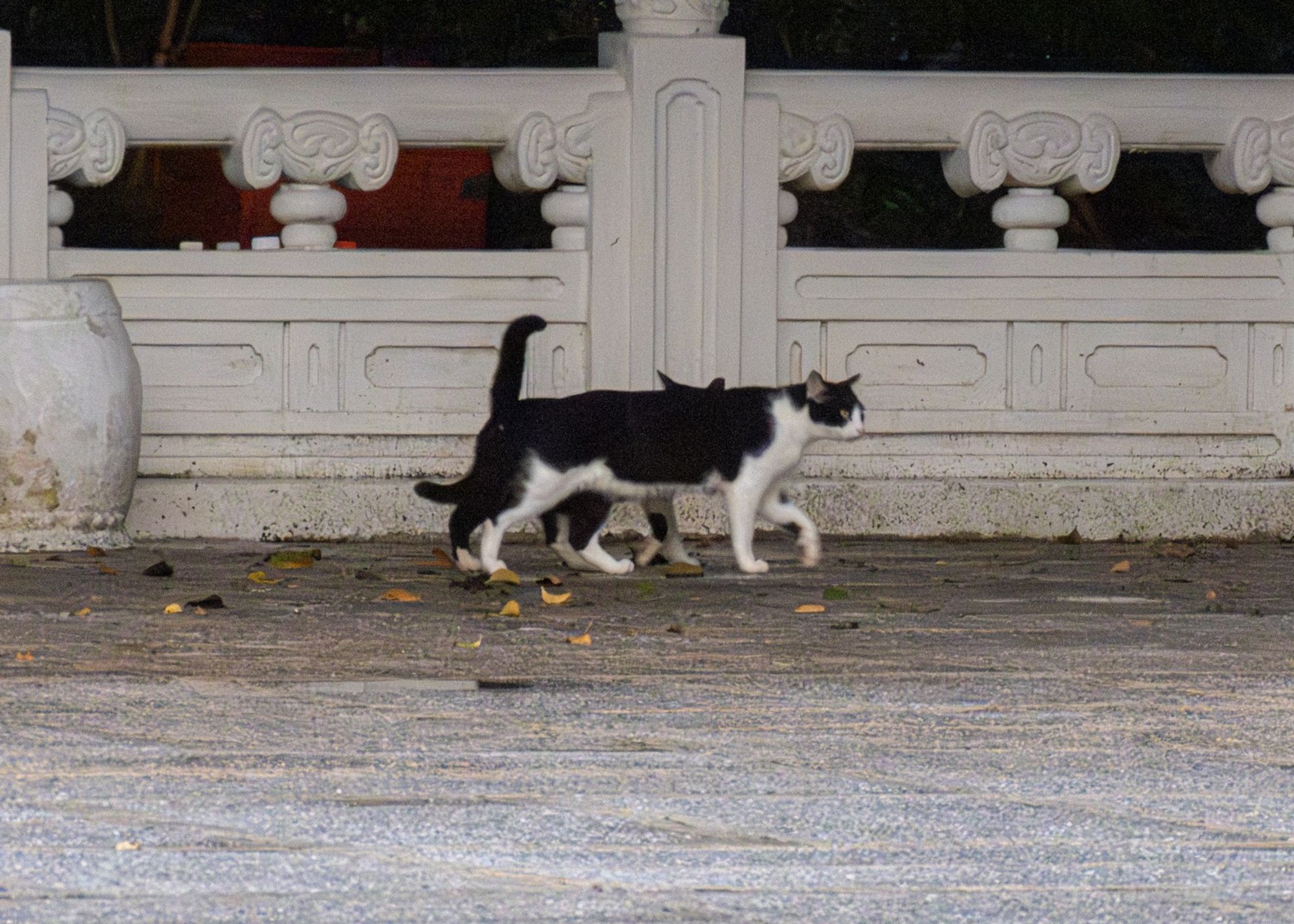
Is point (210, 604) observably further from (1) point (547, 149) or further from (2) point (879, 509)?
(2) point (879, 509)

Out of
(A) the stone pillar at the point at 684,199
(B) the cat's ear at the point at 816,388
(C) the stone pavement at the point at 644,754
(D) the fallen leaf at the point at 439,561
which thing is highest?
(A) the stone pillar at the point at 684,199

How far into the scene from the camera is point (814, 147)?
8062mm

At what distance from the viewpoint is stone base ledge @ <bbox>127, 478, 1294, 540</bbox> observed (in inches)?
311

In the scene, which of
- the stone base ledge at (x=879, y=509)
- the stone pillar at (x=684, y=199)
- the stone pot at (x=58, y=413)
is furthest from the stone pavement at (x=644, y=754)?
the stone pillar at (x=684, y=199)

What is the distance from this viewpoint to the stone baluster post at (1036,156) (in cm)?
806

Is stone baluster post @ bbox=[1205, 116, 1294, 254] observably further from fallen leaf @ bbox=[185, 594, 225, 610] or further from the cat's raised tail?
fallen leaf @ bbox=[185, 594, 225, 610]

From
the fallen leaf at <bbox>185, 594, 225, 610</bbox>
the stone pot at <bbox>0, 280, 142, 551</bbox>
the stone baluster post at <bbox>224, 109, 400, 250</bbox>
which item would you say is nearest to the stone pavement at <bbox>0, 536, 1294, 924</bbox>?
the fallen leaf at <bbox>185, 594, 225, 610</bbox>

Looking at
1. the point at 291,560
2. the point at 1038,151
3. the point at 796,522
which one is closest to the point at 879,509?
the point at 796,522

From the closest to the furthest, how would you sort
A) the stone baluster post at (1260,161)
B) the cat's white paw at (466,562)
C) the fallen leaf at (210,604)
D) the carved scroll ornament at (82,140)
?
the fallen leaf at (210,604)
the cat's white paw at (466,562)
the carved scroll ornament at (82,140)
the stone baluster post at (1260,161)

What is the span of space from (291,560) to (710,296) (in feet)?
6.12

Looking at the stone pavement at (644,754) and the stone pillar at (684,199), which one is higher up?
the stone pillar at (684,199)

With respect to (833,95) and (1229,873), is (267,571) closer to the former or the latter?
(833,95)

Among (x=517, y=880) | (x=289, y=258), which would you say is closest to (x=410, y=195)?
(x=289, y=258)

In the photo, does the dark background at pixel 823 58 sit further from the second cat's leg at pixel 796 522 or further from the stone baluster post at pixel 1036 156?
the second cat's leg at pixel 796 522
